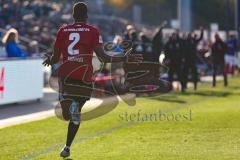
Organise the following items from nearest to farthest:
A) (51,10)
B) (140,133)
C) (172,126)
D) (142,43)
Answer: (140,133) → (172,126) → (142,43) → (51,10)

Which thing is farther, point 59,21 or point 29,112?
point 59,21

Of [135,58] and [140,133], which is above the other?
[135,58]

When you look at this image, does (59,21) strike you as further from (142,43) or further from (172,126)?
(172,126)

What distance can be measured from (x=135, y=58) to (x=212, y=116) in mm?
5855

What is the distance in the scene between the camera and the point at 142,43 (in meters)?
24.6

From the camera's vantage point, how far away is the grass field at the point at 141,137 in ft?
34.6

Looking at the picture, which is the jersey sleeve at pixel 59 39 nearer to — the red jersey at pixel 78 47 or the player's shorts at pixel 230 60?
the red jersey at pixel 78 47

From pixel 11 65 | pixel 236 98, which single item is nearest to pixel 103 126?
pixel 11 65

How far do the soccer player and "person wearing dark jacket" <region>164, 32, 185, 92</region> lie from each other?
1425cm

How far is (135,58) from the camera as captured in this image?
10594 mm

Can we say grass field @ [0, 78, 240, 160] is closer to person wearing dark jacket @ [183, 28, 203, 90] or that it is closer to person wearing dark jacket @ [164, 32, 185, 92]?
person wearing dark jacket @ [164, 32, 185, 92]

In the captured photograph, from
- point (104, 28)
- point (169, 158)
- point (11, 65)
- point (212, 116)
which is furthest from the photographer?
point (104, 28)

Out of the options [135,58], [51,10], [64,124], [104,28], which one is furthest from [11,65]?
[104,28]

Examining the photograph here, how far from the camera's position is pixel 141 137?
12.6m
